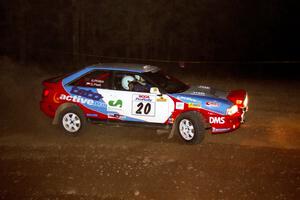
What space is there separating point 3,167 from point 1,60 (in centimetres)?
1403

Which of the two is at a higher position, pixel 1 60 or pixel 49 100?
pixel 1 60

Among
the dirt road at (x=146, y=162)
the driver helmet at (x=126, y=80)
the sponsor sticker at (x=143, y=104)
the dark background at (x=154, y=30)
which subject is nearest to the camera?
the dirt road at (x=146, y=162)

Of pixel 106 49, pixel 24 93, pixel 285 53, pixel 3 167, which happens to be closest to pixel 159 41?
pixel 106 49

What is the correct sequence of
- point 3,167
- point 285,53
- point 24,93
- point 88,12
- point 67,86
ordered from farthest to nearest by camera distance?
point 88,12 < point 285,53 < point 24,93 < point 67,86 < point 3,167

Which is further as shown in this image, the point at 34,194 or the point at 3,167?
the point at 3,167

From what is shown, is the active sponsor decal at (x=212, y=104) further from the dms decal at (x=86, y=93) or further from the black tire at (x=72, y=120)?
the black tire at (x=72, y=120)

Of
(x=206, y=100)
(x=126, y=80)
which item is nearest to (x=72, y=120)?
(x=126, y=80)

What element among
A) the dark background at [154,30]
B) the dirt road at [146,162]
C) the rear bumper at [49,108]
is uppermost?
the dark background at [154,30]

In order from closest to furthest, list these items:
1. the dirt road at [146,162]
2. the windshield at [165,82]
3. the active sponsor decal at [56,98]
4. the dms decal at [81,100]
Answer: the dirt road at [146,162] → the windshield at [165,82] → the dms decal at [81,100] → the active sponsor decal at [56,98]

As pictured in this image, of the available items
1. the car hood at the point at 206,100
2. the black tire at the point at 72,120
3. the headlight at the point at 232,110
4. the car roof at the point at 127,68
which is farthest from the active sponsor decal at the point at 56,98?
the headlight at the point at 232,110

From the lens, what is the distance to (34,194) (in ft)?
19.3

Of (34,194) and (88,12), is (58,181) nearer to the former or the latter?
(34,194)

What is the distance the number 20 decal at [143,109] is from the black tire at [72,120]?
50.0 inches

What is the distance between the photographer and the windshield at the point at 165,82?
27.3ft
